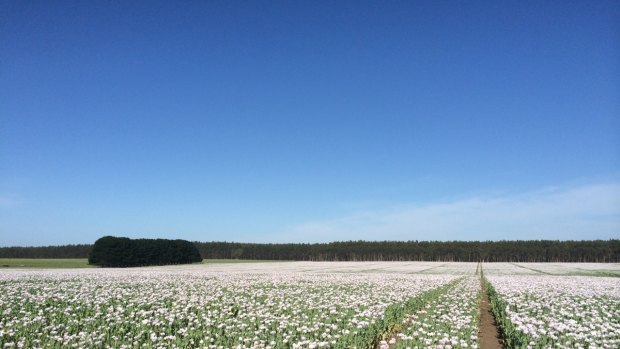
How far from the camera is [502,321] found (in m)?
12.6

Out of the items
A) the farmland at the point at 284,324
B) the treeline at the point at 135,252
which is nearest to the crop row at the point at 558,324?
the farmland at the point at 284,324

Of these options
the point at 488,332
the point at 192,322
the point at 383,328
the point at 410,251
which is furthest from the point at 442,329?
the point at 410,251

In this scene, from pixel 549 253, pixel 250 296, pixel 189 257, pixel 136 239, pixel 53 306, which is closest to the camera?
pixel 53 306

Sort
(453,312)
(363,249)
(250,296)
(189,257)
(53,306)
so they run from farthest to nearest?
1. (363,249)
2. (189,257)
3. (250,296)
4. (53,306)
5. (453,312)

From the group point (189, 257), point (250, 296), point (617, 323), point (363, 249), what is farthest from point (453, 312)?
point (363, 249)

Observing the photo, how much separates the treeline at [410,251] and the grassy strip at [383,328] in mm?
107336

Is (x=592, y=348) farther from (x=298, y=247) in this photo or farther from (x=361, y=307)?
(x=298, y=247)

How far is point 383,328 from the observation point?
36.4 feet

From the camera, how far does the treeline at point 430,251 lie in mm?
111800

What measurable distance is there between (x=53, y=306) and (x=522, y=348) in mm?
14266

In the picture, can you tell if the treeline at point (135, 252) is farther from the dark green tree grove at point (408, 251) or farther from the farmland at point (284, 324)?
the farmland at point (284, 324)

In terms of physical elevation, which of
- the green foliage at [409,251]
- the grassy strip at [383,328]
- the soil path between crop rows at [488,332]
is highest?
the grassy strip at [383,328]

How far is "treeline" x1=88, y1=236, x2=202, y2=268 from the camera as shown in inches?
2421

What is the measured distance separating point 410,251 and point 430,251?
17.7 feet
